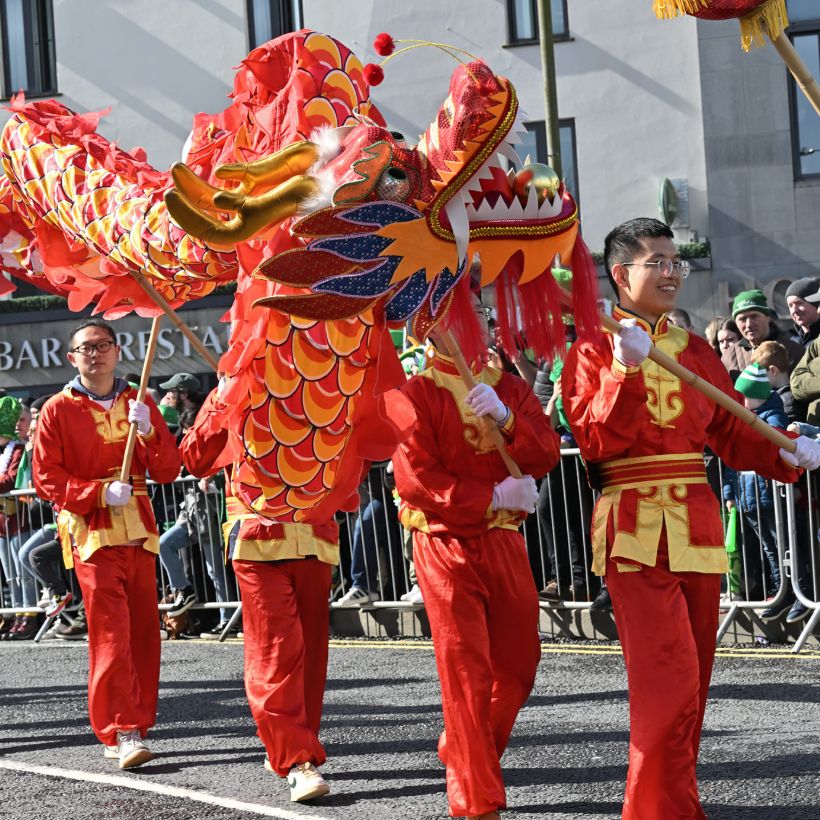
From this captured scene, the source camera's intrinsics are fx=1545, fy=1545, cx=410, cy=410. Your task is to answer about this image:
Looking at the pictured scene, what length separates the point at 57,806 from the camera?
565 centimetres

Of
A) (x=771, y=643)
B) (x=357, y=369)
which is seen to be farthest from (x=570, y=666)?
(x=357, y=369)

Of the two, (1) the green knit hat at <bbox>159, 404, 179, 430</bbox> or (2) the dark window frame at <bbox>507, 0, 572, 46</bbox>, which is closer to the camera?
(1) the green knit hat at <bbox>159, 404, 179, 430</bbox>

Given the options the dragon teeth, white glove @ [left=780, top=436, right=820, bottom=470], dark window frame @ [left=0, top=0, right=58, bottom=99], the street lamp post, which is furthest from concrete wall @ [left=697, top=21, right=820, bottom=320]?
the dragon teeth

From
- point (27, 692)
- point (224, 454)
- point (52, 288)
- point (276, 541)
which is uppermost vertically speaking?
point (52, 288)

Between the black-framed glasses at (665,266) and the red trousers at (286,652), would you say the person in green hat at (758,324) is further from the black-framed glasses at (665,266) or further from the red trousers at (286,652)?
the black-framed glasses at (665,266)

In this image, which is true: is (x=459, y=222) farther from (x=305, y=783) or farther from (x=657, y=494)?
(x=305, y=783)

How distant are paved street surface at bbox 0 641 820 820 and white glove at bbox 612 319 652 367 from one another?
1.57 meters

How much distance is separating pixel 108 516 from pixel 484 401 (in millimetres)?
2379

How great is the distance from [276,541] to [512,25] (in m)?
14.0

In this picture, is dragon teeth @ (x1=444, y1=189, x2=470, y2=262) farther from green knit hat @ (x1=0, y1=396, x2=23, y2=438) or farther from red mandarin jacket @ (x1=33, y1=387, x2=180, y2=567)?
green knit hat @ (x1=0, y1=396, x2=23, y2=438)

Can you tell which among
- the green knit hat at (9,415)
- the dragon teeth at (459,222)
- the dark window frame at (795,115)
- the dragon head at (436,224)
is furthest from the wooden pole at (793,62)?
the dark window frame at (795,115)

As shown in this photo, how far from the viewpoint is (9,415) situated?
12.2m

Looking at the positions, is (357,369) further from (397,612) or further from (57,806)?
(397,612)

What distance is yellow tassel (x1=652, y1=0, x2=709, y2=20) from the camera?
3.67 metres
